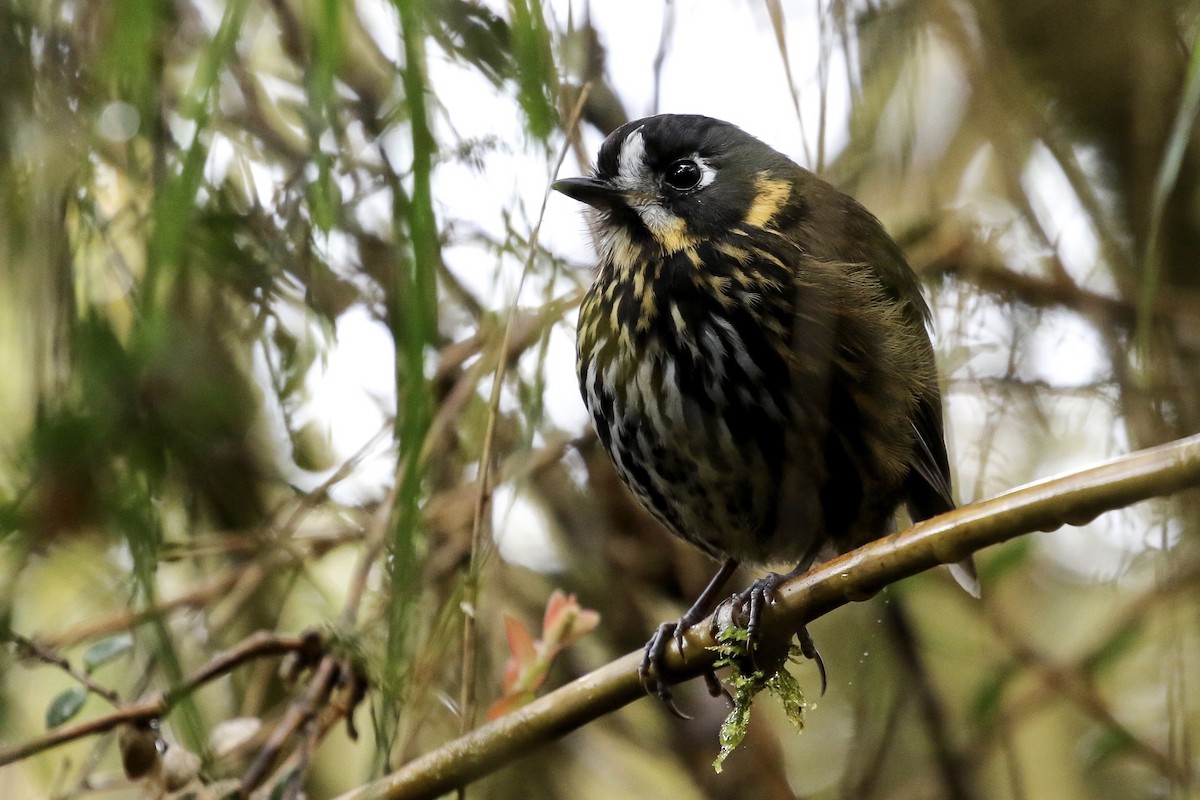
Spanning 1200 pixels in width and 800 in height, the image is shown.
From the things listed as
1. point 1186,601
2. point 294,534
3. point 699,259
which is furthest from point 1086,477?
point 294,534

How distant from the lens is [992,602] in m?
3.49

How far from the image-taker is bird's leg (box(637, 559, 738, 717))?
1932 mm

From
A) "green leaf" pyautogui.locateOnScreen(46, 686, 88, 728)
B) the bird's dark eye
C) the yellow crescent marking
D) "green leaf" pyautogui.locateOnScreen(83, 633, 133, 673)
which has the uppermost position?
the bird's dark eye

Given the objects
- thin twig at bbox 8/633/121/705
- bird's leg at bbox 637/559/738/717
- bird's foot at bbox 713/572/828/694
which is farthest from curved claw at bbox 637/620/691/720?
thin twig at bbox 8/633/121/705

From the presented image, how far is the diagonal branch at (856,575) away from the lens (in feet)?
4.24

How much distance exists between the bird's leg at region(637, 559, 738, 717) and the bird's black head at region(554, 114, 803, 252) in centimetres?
76

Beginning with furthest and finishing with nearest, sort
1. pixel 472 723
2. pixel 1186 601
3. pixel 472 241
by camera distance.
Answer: pixel 1186 601 → pixel 472 241 → pixel 472 723

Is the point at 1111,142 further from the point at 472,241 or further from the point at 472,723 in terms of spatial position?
the point at 472,723

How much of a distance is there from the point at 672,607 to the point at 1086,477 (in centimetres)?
231

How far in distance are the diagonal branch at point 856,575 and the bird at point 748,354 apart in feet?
1.38

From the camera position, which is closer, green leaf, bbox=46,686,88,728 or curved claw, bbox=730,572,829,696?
curved claw, bbox=730,572,829,696

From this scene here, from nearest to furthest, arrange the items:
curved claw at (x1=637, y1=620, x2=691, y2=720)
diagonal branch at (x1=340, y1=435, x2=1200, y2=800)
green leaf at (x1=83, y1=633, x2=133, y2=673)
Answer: diagonal branch at (x1=340, y1=435, x2=1200, y2=800) < curved claw at (x1=637, y1=620, x2=691, y2=720) < green leaf at (x1=83, y1=633, x2=133, y2=673)

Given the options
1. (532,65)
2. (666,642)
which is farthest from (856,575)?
(666,642)

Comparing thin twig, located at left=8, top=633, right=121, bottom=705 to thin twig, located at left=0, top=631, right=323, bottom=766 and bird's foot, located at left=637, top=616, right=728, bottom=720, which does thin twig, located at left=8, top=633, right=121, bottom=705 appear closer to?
thin twig, located at left=0, top=631, right=323, bottom=766
